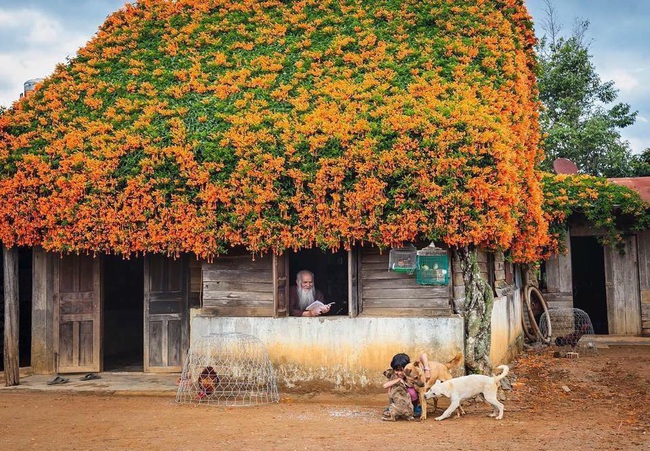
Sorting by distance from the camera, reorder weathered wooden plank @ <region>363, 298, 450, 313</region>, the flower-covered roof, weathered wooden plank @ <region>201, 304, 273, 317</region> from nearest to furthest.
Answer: the flower-covered roof, weathered wooden plank @ <region>363, 298, 450, 313</region>, weathered wooden plank @ <region>201, 304, 273, 317</region>

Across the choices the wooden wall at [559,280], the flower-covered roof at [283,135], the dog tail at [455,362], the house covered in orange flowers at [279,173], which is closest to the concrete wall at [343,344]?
the house covered in orange flowers at [279,173]

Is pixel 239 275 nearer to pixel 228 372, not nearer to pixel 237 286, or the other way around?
pixel 237 286

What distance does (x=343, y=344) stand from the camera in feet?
33.1

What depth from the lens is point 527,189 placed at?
41.0ft

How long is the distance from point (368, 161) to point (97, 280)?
5.80 metres

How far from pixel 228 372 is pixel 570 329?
28.4ft

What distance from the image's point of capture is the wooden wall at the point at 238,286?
34.9 ft

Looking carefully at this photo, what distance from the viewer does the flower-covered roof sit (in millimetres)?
9422

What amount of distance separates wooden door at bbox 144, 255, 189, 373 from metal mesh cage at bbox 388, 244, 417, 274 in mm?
4172

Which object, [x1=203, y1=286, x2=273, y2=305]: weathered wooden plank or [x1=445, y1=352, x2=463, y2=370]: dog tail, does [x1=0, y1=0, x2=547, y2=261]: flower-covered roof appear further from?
[x1=445, y1=352, x2=463, y2=370]: dog tail

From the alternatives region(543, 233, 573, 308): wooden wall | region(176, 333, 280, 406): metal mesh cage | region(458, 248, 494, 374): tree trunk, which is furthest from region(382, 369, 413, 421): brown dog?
region(543, 233, 573, 308): wooden wall

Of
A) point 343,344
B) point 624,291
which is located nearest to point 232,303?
point 343,344

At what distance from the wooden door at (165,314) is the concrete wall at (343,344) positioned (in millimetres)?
1818

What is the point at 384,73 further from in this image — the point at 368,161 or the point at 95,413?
the point at 95,413
